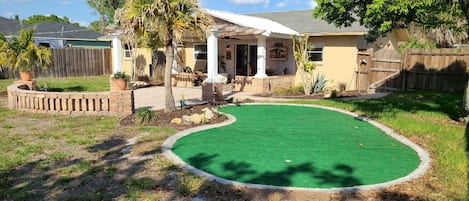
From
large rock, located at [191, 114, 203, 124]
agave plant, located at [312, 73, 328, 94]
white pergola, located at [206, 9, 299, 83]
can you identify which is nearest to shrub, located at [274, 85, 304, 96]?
agave plant, located at [312, 73, 328, 94]

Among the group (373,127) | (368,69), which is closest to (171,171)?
(373,127)

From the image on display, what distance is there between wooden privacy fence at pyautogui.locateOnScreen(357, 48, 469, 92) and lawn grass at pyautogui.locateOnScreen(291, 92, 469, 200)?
1.24 meters

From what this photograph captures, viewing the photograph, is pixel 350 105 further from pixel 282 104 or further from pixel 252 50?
pixel 252 50

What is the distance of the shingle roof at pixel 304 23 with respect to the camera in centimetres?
1608

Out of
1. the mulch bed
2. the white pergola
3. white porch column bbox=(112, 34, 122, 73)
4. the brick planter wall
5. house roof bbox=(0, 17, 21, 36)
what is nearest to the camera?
the mulch bed

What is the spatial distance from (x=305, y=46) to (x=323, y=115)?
5.09m

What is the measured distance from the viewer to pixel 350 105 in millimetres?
11516

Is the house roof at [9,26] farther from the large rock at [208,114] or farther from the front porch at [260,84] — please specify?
the large rock at [208,114]

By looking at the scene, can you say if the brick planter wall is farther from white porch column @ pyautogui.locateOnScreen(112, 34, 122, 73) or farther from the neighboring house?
the neighboring house

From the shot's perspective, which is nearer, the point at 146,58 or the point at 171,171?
the point at 171,171

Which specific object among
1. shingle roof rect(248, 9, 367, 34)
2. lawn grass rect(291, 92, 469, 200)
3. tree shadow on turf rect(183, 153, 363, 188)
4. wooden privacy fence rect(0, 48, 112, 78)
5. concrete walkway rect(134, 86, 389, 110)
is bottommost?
tree shadow on turf rect(183, 153, 363, 188)

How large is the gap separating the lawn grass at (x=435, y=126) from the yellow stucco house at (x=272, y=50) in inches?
138

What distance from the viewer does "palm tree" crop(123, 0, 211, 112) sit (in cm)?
855

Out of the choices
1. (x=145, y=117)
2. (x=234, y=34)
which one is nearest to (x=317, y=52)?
(x=234, y=34)
